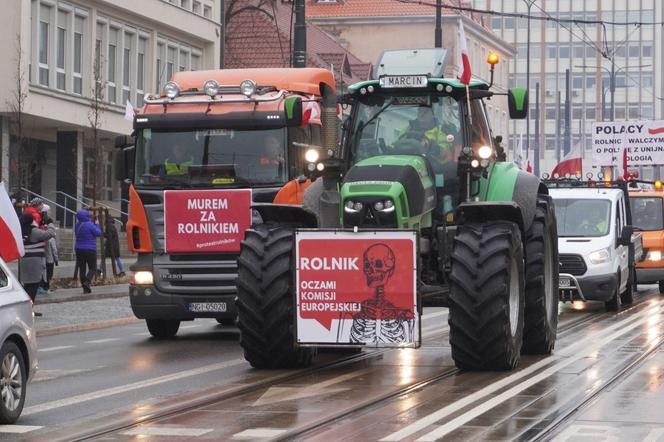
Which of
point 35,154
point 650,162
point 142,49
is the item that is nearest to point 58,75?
point 35,154

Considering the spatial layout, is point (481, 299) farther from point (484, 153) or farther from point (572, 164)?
point (572, 164)

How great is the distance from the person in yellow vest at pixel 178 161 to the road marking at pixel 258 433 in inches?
363

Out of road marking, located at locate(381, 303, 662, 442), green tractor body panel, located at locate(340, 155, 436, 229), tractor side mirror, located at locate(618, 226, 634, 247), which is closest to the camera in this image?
road marking, located at locate(381, 303, 662, 442)

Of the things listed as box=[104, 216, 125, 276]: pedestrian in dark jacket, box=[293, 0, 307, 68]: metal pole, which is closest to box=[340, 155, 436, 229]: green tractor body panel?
box=[293, 0, 307, 68]: metal pole

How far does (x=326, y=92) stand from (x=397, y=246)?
5.68ft

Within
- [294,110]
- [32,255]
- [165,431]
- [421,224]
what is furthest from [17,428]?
[32,255]

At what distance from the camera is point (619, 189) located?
94.2ft

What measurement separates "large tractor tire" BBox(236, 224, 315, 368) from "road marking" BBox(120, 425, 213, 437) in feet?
12.1

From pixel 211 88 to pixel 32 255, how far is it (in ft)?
24.6

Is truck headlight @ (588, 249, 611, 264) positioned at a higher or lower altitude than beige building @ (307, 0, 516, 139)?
lower

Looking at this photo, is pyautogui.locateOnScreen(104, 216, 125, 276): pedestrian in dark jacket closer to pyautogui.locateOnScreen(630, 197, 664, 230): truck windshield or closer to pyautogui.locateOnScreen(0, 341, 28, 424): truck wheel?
pyautogui.locateOnScreen(630, 197, 664, 230): truck windshield

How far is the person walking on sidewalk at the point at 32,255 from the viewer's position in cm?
2439

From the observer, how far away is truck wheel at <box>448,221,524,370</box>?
14328 mm

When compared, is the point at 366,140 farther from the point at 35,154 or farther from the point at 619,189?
the point at 35,154
